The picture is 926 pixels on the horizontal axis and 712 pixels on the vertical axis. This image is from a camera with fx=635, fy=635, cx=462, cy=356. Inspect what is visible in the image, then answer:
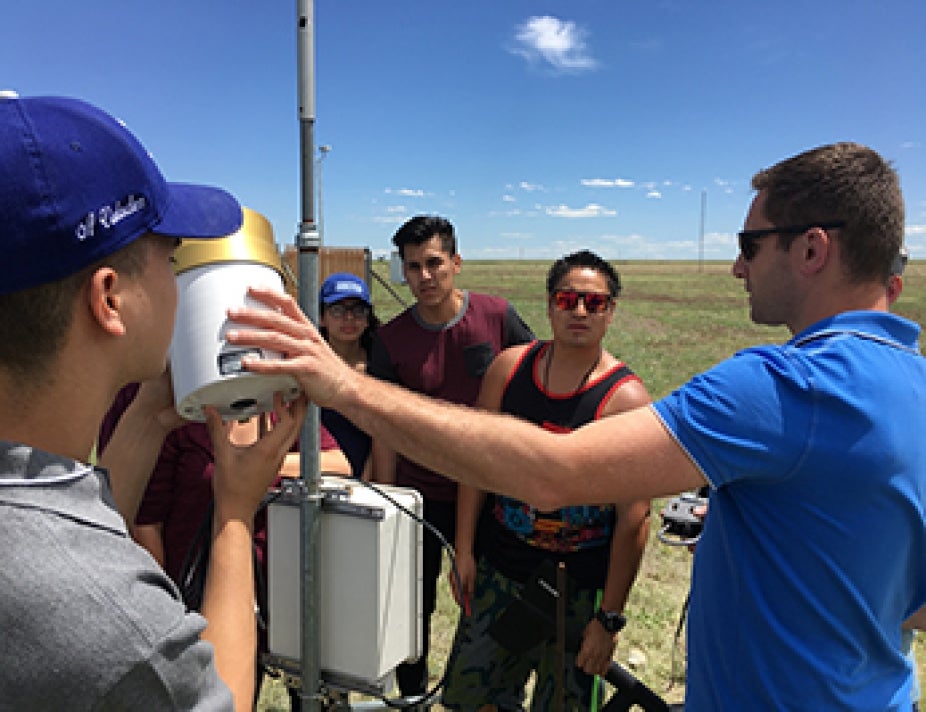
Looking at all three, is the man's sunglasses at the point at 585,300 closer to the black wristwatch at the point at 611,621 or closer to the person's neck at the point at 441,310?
the person's neck at the point at 441,310

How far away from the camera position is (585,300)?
2.74 m

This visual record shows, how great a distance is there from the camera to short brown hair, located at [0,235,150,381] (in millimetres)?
815

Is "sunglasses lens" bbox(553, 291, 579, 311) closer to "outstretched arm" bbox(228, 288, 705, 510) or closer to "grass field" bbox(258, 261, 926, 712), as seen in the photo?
"outstretched arm" bbox(228, 288, 705, 510)

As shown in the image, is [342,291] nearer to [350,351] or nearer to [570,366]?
[350,351]

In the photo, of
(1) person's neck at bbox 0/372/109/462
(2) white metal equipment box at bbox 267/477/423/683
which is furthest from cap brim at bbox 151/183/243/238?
(2) white metal equipment box at bbox 267/477/423/683

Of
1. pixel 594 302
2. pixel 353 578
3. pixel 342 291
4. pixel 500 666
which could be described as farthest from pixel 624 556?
pixel 342 291

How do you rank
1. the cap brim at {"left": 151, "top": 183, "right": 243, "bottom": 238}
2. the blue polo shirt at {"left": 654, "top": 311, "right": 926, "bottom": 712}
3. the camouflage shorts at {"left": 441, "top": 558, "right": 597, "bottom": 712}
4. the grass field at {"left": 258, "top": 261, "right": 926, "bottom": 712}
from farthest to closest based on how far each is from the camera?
the grass field at {"left": 258, "top": 261, "right": 926, "bottom": 712}
the camouflage shorts at {"left": 441, "top": 558, "right": 597, "bottom": 712}
the blue polo shirt at {"left": 654, "top": 311, "right": 926, "bottom": 712}
the cap brim at {"left": 151, "top": 183, "right": 243, "bottom": 238}

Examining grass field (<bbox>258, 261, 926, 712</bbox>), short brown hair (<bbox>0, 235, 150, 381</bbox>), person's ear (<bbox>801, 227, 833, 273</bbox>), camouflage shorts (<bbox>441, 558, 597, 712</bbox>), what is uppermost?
person's ear (<bbox>801, 227, 833, 273</bbox>)

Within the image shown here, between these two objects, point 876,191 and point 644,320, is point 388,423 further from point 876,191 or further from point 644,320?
point 644,320

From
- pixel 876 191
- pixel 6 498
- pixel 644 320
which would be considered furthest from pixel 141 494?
pixel 644 320

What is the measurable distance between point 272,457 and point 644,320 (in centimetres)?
2754

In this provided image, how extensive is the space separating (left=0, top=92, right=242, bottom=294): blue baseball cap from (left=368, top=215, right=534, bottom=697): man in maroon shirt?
2399 millimetres

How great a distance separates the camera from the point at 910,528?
1.32 m

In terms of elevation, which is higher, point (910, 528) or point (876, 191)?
point (876, 191)
